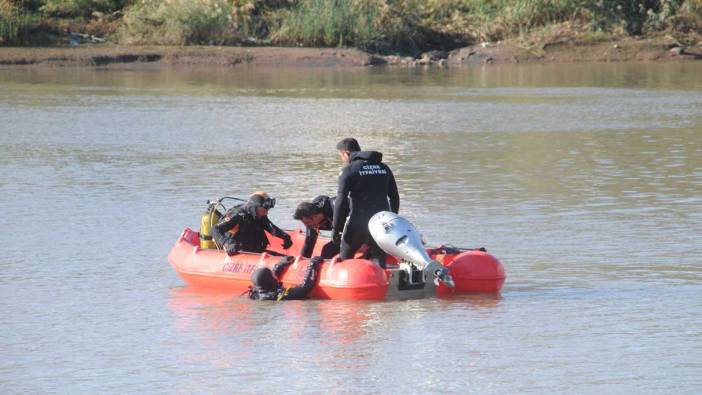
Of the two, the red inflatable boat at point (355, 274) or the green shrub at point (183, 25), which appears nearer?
the red inflatable boat at point (355, 274)

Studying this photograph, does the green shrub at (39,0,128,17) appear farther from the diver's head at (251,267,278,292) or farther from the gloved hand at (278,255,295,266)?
the diver's head at (251,267,278,292)

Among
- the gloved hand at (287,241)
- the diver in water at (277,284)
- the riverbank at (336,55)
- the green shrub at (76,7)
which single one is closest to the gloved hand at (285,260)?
the diver in water at (277,284)

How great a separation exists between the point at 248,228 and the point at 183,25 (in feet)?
117

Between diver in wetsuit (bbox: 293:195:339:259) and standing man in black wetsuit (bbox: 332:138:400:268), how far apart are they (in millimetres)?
324

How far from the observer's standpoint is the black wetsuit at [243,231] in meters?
12.4

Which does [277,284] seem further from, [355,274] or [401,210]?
[401,210]

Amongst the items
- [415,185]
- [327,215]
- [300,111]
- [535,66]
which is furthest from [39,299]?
[535,66]

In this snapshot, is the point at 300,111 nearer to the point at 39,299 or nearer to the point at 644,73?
the point at 644,73

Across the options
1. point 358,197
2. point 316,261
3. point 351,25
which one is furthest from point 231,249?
point 351,25

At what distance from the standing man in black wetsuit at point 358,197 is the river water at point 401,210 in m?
0.59

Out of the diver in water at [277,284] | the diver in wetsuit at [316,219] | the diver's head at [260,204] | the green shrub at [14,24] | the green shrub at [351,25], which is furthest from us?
the green shrub at [351,25]

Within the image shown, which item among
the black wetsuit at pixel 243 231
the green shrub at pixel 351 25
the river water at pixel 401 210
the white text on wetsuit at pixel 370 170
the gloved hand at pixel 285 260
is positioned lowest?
the river water at pixel 401 210

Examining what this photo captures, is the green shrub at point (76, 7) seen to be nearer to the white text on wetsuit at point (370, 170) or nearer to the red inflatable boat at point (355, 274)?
the red inflatable boat at point (355, 274)

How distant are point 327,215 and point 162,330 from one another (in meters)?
2.08
